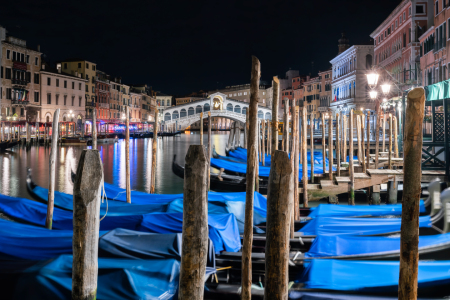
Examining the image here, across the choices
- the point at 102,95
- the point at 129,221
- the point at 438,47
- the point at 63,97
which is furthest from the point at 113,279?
the point at 102,95

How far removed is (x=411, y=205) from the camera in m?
1.68

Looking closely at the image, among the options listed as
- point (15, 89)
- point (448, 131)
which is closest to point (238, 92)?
point (15, 89)

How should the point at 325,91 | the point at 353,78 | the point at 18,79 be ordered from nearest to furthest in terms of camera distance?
the point at 18,79 → the point at 353,78 → the point at 325,91

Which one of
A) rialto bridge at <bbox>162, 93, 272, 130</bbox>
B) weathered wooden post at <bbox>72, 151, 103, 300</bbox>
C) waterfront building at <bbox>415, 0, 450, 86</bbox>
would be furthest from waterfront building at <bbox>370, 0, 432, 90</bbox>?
rialto bridge at <bbox>162, 93, 272, 130</bbox>

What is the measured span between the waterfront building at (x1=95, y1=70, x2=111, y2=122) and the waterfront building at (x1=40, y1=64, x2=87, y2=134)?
337 centimetres

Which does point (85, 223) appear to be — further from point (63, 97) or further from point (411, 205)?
point (63, 97)

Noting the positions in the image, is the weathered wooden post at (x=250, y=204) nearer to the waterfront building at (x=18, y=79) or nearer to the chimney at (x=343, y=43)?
the waterfront building at (x=18, y=79)

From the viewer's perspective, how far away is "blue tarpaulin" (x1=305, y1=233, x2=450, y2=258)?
2961mm

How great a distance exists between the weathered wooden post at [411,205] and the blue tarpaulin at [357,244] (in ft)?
4.36

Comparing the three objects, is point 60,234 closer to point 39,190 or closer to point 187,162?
point 187,162

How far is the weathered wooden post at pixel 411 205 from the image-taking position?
1.65 meters

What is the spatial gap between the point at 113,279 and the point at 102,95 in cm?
3843

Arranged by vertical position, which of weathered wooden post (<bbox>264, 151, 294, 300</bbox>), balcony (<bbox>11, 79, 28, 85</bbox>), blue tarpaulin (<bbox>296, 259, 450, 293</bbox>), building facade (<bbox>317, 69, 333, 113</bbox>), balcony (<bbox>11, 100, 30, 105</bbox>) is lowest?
blue tarpaulin (<bbox>296, 259, 450, 293</bbox>)

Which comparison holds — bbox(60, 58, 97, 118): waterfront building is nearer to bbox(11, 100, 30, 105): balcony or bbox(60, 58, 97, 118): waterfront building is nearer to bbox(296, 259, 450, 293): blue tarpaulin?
bbox(11, 100, 30, 105): balcony
